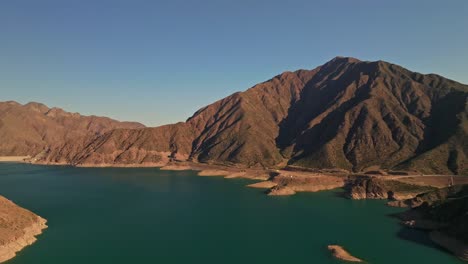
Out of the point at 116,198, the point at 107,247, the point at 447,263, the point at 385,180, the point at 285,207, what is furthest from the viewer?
the point at 385,180

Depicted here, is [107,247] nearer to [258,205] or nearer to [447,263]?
[258,205]

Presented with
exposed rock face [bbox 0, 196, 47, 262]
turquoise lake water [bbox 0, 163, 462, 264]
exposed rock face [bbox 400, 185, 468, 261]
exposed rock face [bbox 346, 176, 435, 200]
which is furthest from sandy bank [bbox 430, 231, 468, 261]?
exposed rock face [bbox 0, 196, 47, 262]

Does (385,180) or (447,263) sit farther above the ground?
(385,180)

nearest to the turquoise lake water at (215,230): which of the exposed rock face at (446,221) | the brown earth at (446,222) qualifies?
the brown earth at (446,222)

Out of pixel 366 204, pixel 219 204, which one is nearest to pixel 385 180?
pixel 366 204

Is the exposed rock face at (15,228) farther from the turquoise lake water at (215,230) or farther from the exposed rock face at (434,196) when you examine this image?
the exposed rock face at (434,196)
